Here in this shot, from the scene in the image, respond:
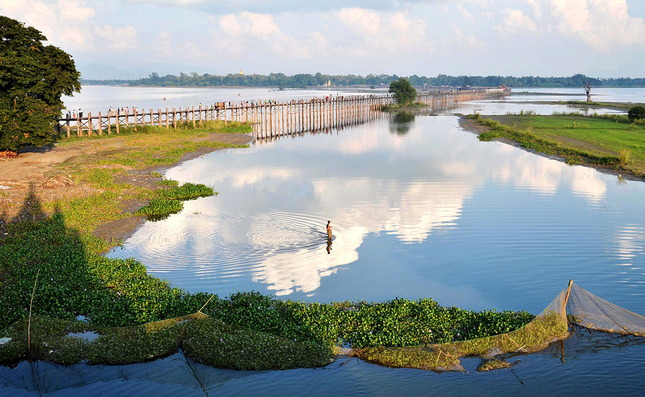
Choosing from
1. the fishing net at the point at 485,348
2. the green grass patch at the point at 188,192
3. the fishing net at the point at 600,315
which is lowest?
the fishing net at the point at 485,348

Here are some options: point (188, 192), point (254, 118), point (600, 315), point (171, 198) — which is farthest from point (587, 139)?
point (254, 118)

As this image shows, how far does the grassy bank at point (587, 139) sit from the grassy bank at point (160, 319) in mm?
27000

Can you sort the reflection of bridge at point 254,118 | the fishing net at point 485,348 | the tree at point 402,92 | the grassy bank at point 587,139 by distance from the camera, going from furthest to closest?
the tree at point 402,92, the reflection of bridge at point 254,118, the grassy bank at point 587,139, the fishing net at point 485,348

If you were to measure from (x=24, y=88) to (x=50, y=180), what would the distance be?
37.7 ft

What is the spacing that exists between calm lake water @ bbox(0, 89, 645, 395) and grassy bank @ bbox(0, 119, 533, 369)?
423 millimetres

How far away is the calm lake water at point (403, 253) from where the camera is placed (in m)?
11.3

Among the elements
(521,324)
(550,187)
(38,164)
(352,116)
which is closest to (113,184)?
(38,164)

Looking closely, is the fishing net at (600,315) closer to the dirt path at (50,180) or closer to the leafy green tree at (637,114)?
the dirt path at (50,180)

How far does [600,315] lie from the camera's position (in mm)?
13086

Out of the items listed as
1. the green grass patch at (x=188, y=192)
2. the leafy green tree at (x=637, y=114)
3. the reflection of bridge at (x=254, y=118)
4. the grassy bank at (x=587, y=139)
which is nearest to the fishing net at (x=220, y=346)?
the green grass patch at (x=188, y=192)

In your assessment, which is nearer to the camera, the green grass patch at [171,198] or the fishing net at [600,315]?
the fishing net at [600,315]

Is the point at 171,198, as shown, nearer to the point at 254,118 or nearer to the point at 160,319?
the point at 160,319

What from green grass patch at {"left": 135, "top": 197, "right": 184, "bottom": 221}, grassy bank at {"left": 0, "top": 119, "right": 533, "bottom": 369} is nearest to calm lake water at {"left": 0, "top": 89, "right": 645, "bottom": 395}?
grassy bank at {"left": 0, "top": 119, "right": 533, "bottom": 369}

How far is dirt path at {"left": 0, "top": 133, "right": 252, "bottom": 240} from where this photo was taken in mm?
21750
